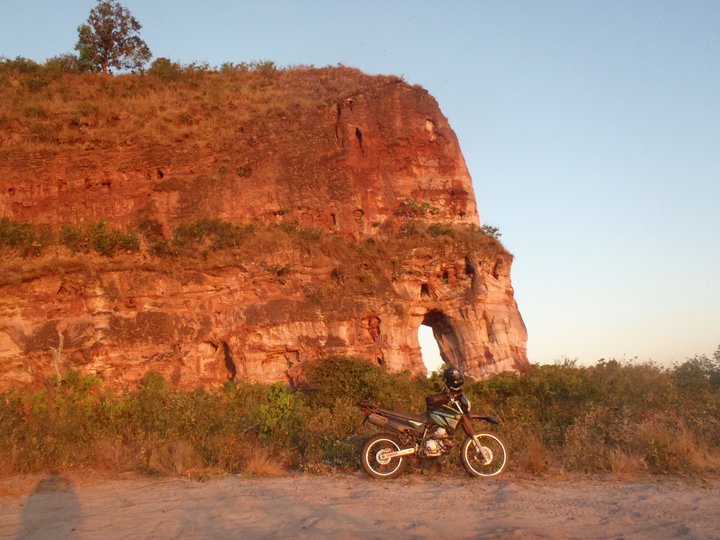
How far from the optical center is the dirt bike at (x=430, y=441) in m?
7.70

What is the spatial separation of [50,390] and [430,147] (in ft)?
57.5

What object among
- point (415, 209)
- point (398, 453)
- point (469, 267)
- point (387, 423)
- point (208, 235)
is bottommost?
point (398, 453)

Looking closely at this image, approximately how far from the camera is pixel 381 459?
776cm

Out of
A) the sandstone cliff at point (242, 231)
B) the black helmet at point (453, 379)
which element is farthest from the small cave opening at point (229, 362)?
the black helmet at point (453, 379)

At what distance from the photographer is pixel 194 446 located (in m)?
9.67

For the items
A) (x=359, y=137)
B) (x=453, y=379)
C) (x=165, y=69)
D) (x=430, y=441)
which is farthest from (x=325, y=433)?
(x=165, y=69)

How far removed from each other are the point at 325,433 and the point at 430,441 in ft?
8.46

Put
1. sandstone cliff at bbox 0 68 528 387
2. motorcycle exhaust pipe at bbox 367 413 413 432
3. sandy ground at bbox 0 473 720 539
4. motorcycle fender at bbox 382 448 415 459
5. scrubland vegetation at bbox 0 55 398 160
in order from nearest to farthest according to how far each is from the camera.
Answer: sandy ground at bbox 0 473 720 539 → motorcycle fender at bbox 382 448 415 459 → motorcycle exhaust pipe at bbox 367 413 413 432 → sandstone cliff at bbox 0 68 528 387 → scrubland vegetation at bbox 0 55 398 160

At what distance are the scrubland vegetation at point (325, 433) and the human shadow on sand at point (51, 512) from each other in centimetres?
118

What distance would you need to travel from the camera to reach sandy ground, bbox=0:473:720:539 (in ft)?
17.0

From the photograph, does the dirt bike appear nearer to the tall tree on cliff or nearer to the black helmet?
the black helmet

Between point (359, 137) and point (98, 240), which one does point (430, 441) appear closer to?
point (98, 240)

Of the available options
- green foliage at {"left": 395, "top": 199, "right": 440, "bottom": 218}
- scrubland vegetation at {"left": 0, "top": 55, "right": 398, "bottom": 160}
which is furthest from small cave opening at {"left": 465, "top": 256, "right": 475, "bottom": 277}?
scrubland vegetation at {"left": 0, "top": 55, "right": 398, "bottom": 160}

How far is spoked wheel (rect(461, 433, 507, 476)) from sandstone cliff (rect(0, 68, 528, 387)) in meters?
12.1
